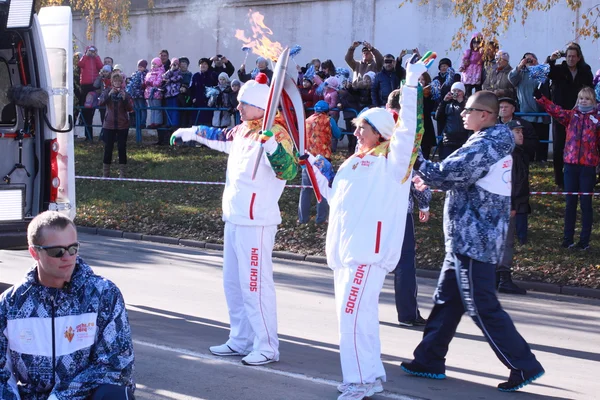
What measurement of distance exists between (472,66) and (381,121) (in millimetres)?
12323

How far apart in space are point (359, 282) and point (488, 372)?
162 centimetres

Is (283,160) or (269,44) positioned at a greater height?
(269,44)

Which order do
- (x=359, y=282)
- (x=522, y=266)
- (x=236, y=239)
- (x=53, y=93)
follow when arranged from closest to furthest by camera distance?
1. (x=359, y=282)
2. (x=236, y=239)
3. (x=53, y=93)
4. (x=522, y=266)

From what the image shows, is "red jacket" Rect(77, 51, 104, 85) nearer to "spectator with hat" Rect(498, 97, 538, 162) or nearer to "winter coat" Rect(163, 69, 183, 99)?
"winter coat" Rect(163, 69, 183, 99)

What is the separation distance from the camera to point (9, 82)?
9.33m

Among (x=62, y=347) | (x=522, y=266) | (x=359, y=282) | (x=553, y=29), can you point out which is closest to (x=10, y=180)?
(x=359, y=282)

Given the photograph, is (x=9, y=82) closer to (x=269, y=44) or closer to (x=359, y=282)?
(x=269, y=44)

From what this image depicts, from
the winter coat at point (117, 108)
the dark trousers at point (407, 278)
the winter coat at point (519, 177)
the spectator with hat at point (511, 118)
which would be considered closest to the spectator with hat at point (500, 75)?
the spectator with hat at point (511, 118)

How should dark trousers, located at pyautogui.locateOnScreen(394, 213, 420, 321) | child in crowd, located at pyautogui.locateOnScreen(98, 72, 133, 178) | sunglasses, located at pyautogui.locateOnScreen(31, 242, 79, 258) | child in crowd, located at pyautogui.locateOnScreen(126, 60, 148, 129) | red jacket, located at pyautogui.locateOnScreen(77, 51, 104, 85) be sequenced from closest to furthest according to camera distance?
sunglasses, located at pyautogui.locateOnScreen(31, 242, 79, 258) < dark trousers, located at pyautogui.locateOnScreen(394, 213, 420, 321) < child in crowd, located at pyautogui.locateOnScreen(98, 72, 133, 178) < child in crowd, located at pyautogui.locateOnScreen(126, 60, 148, 129) < red jacket, located at pyautogui.locateOnScreen(77, 51, 104, 85)

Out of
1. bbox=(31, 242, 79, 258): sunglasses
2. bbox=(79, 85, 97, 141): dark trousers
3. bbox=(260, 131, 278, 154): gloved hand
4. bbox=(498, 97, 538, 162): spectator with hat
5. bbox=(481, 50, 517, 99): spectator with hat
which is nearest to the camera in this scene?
bbox=(31, 242, 79, 258): sunglasses

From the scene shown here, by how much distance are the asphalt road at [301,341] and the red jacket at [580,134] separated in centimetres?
223

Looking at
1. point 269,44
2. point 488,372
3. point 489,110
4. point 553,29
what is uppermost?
point 553,29

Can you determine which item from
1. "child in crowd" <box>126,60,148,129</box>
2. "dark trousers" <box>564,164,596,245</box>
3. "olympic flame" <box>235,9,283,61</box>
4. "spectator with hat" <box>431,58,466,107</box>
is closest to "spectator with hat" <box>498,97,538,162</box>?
"dark trousers" <box>564,164,596,245</box>

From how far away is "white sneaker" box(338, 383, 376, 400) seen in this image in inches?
234
